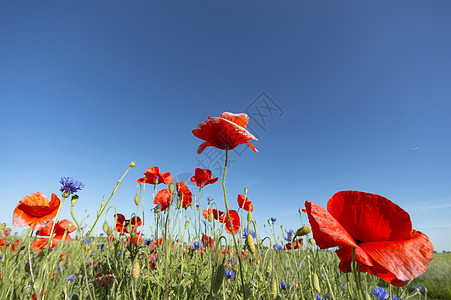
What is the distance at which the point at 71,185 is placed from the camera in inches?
59.6

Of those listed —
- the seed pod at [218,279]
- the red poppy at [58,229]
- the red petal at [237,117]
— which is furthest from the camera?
the red poppy at [58,229]

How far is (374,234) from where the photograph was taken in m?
0.71

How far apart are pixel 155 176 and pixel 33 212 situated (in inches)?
38.6

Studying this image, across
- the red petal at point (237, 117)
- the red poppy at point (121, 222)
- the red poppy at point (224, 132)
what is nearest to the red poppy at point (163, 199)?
the red poppy at point (121, 222)

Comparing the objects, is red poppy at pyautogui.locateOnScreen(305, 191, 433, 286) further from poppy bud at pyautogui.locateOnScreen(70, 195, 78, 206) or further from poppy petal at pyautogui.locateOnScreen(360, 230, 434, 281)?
poppy bud at pyautogui.locateOnScreen(70, 195, 78, 206)

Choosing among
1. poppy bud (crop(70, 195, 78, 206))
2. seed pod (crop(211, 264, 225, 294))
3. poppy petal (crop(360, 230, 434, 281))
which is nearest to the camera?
poppy petal (crop(360, 230, 434, 281))

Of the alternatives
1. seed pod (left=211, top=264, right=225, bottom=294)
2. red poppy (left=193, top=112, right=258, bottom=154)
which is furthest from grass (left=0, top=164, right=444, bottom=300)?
red poppy (left=193, top=112, right=258, bottom=154)

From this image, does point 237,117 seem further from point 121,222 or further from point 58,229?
point 58,229

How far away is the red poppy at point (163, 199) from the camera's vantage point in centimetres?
202

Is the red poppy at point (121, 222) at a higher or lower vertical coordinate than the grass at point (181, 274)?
higher

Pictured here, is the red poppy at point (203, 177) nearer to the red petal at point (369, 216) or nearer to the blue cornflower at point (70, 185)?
the blue cornflower at point (70, 185)

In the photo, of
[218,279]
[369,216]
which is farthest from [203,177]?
[369,216]

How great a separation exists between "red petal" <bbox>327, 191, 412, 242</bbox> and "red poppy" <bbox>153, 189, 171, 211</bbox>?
1.59 m

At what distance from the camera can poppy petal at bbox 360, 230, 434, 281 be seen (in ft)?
1.97
